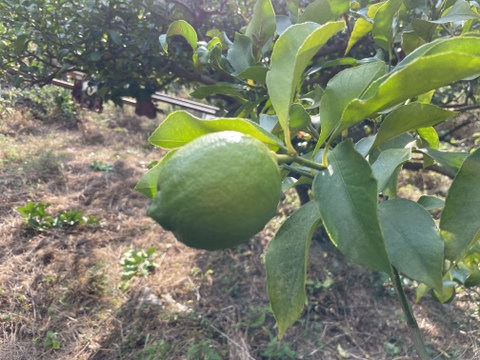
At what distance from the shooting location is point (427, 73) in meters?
0.33

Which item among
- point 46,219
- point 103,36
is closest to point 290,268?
point 103,36

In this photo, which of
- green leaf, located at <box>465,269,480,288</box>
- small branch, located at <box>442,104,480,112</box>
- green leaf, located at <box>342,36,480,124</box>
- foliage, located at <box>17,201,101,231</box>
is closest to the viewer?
green leaf, located at <box>342,36,480,124</box>

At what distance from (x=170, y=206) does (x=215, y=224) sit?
0.16 ft

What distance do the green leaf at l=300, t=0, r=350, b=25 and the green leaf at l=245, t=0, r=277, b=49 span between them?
0.06 meters

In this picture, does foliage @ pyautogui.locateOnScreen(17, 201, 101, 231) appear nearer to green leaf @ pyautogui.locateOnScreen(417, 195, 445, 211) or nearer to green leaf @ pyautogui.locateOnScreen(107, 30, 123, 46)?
green leaf @ pyautogui.locateOnScreen(107, 30, 123, 46)

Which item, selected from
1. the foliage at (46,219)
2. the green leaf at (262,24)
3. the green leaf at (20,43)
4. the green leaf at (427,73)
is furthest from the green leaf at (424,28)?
the foliage at (46,219)

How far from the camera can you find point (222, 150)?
1.13 feet

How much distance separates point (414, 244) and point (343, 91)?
19cm

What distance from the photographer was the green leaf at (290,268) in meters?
0.42

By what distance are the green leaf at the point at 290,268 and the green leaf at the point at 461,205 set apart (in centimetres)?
14

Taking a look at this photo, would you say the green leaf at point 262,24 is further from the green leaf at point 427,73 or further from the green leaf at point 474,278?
the green leaf at point 474,278

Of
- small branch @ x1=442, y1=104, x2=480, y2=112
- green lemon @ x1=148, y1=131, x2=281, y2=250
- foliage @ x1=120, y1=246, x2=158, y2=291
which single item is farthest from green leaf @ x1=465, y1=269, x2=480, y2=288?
foliage @ x1=120, y1=246, x2=158, y2=291

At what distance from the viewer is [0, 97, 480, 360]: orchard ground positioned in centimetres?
147

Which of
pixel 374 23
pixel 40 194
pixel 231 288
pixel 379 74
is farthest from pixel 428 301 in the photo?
pixel 40 194
